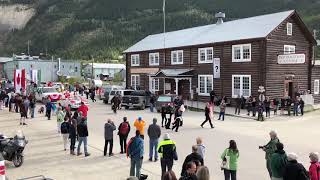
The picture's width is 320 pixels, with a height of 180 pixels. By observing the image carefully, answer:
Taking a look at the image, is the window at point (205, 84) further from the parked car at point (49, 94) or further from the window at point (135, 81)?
the parked car at point (49, 94)

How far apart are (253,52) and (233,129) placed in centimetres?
1276

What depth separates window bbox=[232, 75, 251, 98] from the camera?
3592 centimetres

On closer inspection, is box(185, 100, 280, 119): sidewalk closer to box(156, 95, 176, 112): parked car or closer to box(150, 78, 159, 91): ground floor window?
box(156, 95, 176, 112): parked car

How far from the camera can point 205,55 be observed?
4088 centimetres

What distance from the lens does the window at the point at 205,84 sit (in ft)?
132

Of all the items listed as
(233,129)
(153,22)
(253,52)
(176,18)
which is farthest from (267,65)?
(153,22)

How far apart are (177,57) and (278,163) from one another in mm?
35404

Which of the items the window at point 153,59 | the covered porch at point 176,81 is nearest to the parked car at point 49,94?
the covered porch at point 176,81

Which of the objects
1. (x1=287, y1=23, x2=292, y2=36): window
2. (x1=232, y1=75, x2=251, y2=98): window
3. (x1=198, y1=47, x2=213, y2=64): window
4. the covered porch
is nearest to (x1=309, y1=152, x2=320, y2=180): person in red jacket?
(x1=232, y1=75, x2=251, y2=98): window

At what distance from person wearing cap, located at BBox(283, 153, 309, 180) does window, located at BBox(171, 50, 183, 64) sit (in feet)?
116

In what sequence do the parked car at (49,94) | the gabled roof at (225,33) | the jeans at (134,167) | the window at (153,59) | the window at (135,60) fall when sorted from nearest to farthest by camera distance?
the jeans at (134,167) → the gabled roof at (225,33) → the parked car at (49,94) → the window at (153,59) → the window at (135,60)

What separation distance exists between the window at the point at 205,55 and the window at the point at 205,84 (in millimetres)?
1482

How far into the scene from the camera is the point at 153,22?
199125 mm

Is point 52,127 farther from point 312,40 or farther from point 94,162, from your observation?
point 312,40
